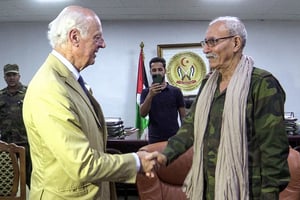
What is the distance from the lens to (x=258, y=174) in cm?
168

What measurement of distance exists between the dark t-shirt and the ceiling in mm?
2019

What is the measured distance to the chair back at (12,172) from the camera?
209 centimetres

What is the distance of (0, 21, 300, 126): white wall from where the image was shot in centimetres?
658

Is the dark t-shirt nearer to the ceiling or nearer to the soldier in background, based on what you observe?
the soldier in background

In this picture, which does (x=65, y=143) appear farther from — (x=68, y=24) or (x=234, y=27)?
(x=234, y=27)

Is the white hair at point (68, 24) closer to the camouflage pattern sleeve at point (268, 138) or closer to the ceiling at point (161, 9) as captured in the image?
the camouflage pattern sleeve at point (268, 138)

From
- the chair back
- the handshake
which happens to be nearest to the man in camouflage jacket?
the handshake

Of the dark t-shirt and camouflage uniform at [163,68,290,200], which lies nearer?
camouflage uniform at [163,68,290,200]

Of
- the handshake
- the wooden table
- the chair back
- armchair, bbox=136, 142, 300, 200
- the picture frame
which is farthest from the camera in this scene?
the picture frame

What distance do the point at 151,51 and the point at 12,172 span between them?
4.67 metres

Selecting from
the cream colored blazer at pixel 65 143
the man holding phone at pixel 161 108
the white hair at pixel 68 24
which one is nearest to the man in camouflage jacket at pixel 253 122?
the cream colored blazer at pixel 65 143

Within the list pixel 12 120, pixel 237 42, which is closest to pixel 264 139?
pixel 237 42

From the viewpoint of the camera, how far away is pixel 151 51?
659 cm

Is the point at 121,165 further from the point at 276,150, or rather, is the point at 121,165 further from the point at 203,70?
the point at 203,70
